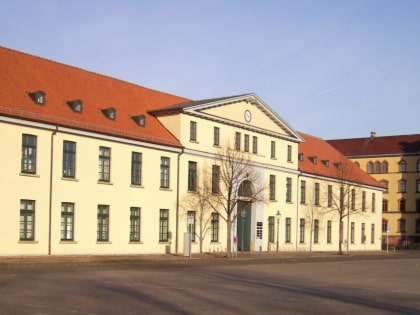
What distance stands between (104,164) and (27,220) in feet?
21.5

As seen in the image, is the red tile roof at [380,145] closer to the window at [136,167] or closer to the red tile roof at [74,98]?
the red tile roof at [74,98]

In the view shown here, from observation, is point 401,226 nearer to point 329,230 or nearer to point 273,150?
point 329,230

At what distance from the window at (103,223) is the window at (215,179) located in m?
10.8

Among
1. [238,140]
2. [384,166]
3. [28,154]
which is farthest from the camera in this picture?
[384,166]

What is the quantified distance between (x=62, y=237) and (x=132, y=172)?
6967mm

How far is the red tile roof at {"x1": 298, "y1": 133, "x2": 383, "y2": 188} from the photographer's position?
6444cm

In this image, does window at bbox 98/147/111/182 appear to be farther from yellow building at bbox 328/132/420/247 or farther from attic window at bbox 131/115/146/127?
yellow building at bbox 328/132/420/247

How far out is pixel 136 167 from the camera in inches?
1654

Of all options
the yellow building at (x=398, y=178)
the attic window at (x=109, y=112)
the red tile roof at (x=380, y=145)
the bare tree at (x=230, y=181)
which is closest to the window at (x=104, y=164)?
the attic window at (x=109, y=112)

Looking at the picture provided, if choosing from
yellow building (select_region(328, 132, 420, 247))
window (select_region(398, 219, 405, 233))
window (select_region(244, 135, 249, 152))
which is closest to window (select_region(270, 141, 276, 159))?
window (select_region(244, 135, 249, 152))

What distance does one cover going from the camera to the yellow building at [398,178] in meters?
98.2

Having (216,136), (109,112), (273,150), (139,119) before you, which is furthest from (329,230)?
(109,112)

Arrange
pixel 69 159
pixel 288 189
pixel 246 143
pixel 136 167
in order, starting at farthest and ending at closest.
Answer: pixel 288 189 < pixel 246 143 < pixel 136 167 < pixel 69 159

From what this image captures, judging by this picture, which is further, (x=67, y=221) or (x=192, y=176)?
(x=192, y=176)
